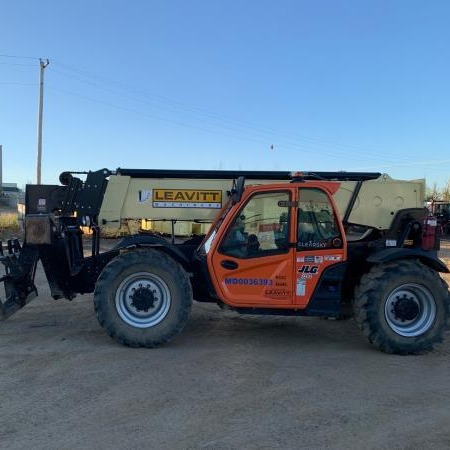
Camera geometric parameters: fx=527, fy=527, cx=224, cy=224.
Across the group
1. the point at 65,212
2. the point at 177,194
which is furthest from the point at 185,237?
the point at 65,212

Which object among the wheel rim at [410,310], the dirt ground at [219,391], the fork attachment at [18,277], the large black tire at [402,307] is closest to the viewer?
the dirt ground at [219,391]

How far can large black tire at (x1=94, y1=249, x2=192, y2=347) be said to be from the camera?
654cm

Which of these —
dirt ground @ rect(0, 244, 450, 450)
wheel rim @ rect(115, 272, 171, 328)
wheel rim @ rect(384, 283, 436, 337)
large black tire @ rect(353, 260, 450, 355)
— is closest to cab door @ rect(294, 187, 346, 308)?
large black tire @ rect(353, 260, 450, 355)

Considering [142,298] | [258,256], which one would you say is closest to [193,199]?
[258,256]

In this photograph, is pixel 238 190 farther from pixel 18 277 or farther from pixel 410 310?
pixel 18 277

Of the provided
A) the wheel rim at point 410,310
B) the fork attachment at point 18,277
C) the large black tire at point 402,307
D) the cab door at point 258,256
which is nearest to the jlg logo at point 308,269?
the cab door at point 258,256

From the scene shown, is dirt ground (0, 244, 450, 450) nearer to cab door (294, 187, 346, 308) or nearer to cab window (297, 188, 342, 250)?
cab door (294, 187, 346, 308)

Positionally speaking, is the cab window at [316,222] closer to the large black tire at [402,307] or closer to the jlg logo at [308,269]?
the jlg logo at [308,269]

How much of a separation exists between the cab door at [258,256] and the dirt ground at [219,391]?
0.68 metres

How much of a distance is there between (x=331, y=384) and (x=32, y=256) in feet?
14.2

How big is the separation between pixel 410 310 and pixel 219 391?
2926mm

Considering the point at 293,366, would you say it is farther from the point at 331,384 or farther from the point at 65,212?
the point at 65,212

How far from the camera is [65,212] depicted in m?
7.48

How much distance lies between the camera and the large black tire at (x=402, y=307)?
651 cm
